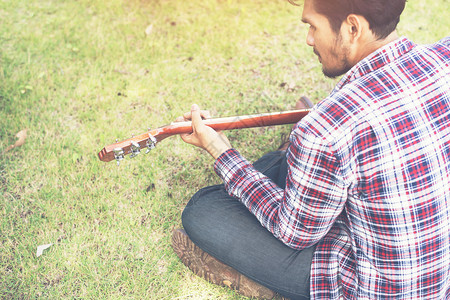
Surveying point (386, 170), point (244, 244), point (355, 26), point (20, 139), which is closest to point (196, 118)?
point (244, 244)

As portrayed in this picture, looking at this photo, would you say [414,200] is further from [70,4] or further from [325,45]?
[70,4]

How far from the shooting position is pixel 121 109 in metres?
3.35

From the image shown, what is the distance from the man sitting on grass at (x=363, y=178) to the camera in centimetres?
142

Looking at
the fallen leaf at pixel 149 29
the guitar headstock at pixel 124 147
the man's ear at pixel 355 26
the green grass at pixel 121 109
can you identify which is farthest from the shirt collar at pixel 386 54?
the fallen leaf at pixel 149 29

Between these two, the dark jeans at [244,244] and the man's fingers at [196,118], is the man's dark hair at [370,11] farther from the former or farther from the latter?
the dark jeans at [244,244]

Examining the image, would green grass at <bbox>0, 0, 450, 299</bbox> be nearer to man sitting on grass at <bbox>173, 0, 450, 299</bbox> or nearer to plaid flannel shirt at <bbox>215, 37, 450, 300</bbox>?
man sitting on grass at <bbox>173, 0, 450, 299</bbox>

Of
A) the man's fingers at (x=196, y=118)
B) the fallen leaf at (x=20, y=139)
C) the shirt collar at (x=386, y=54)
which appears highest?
the shirt collar at (x=386, y=54)

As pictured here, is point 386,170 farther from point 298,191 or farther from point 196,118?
point 196,118

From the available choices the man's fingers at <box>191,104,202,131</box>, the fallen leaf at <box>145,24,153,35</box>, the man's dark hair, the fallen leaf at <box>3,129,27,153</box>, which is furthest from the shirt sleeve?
the fallen leaf at <box>145,24,153,35</box>

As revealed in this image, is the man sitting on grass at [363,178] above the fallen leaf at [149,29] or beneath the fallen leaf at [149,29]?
above

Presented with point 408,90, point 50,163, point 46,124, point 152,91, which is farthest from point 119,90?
point 408,90

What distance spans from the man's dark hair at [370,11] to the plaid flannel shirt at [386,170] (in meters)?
0.10

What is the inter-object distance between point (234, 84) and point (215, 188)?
1.52 m

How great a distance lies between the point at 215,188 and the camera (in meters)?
2.32
